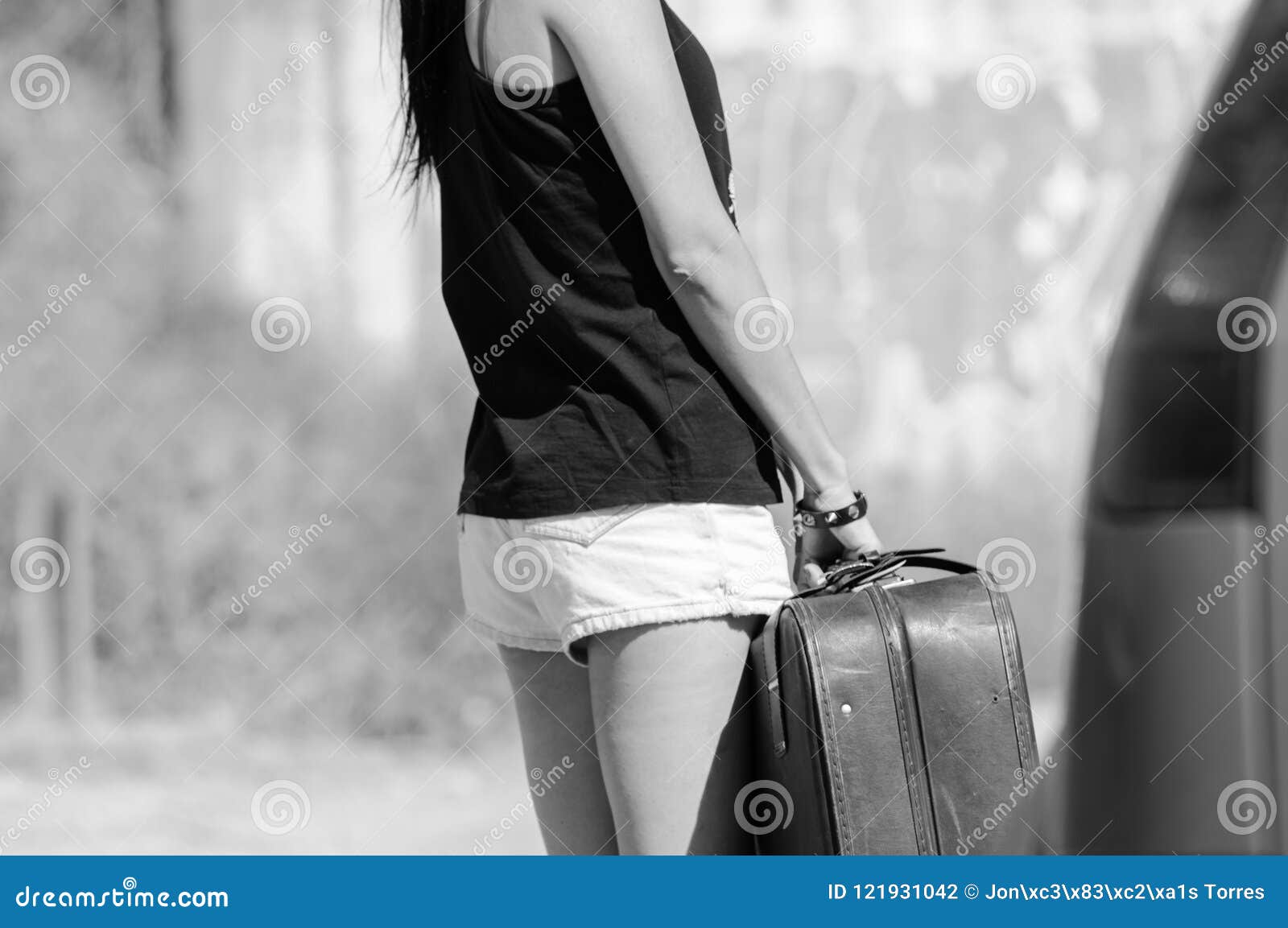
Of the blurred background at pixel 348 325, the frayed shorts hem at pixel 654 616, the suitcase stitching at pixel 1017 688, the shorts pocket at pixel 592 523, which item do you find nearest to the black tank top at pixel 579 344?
the shorts pocket at pixel 592 523

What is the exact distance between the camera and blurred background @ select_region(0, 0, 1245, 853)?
486 centimetres

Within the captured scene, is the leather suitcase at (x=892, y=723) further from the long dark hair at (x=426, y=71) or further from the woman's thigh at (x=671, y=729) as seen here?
the long dark hair at (x=426, y=71)

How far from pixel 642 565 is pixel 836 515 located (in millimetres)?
249

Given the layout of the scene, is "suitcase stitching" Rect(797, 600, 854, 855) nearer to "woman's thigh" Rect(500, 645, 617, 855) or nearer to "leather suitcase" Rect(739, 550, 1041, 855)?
"leather suitcase" Rect(739, 550, 1041, 855)

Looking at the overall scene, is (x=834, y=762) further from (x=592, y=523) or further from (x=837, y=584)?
(x=592, y=523)

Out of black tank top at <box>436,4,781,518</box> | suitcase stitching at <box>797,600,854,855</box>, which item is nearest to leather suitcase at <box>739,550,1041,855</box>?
suitcase stitching at <box>797,600,854,855</box>

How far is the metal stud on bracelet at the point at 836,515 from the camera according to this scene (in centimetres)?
165

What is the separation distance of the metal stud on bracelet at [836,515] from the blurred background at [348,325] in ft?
10.8

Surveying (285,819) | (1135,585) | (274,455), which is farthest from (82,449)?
(1135,585)

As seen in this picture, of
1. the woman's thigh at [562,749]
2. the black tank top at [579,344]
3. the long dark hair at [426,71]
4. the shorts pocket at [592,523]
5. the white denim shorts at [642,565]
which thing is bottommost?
the woman's thigh at [562,749]

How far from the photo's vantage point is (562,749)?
1.69 meters

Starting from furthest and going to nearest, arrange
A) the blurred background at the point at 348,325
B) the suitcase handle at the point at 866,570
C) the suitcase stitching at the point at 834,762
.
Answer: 1. the blurred background at the point at 348,325
2. the suitcase handle at the point at 866,570
3. the suitcase stitching at the point at 834,762

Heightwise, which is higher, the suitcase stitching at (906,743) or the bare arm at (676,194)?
the bare arm at (676,194)

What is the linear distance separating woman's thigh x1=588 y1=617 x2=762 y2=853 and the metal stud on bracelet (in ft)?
0.53
